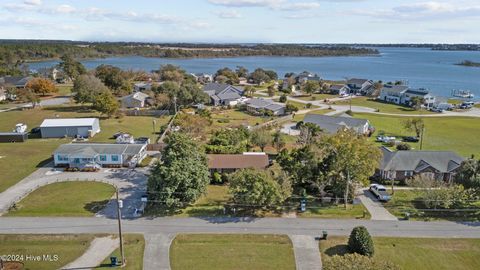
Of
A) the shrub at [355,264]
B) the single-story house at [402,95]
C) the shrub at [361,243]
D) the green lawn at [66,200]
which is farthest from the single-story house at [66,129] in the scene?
the single-story house at [402,95]

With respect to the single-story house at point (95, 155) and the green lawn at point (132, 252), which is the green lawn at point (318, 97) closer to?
the single-story house at point (95, 155)

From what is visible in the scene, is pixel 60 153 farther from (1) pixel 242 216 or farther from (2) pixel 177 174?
(1) pixel 242 216

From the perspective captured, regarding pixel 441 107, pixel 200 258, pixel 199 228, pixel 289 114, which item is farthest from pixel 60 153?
pixel 441 107

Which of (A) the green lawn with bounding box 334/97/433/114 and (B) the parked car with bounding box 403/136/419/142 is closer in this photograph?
(B) the parked car with bounding box 403/136/419/142

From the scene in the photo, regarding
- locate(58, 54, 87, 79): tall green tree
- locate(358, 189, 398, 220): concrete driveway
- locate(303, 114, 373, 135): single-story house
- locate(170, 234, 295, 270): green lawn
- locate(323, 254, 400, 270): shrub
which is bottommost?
locate(170, 234, 295, 270): green lawn

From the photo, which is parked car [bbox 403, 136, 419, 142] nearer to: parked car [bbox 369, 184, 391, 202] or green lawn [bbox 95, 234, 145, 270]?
parked car [bbox 369, 184, 391, 202]

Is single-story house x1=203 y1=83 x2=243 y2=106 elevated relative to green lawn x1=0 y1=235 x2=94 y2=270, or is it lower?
elevated

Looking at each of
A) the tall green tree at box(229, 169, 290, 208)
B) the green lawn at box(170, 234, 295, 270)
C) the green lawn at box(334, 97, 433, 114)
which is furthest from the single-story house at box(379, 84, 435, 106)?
the green lawn at box(170, 234, 295, 270)

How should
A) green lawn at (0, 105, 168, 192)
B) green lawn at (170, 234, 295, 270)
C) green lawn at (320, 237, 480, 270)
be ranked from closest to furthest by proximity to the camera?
green lawn at (170, 234, 295, 270) → green lawn at (320, 237, 480, 270) → green lawn at (0, 105, 168, 192)
